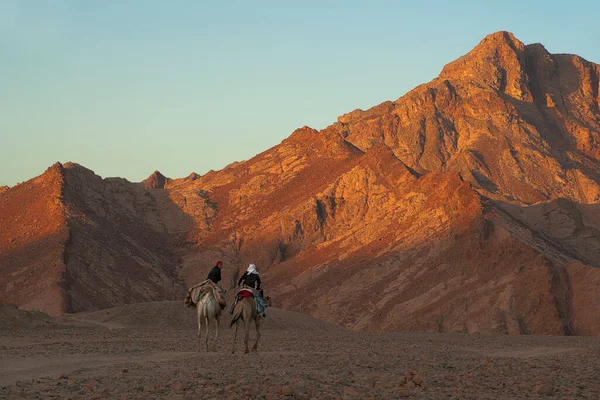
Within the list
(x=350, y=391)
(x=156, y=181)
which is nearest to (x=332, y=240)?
(x=156, y=181)

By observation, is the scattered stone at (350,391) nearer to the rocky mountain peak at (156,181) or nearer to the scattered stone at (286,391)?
the scattered stone at (286,391)

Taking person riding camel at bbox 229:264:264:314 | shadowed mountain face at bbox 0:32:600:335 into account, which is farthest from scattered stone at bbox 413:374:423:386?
shadowed mountain face at bbox 0:32:600:335

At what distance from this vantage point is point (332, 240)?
90688 millimetres

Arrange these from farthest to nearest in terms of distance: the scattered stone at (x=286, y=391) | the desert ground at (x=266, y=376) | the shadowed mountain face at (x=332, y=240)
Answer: the shadowed mountain face at (x=332, y=240), the desert ground at (x=266, y=376), the scattered stone at (x=286, y=391)

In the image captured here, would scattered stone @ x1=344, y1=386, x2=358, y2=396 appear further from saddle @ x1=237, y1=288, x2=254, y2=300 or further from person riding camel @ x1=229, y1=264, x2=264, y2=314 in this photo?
person riding camel @ x1=229, y1=264, x2=264, y2=314

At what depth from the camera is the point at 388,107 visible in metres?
191

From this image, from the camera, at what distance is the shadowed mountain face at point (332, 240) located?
65.8 m

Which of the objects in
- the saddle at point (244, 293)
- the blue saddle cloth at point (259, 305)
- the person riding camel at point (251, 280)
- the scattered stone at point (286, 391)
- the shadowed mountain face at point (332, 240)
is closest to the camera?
the scattered stone at point (286, 391)

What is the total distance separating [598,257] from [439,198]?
20.6 meters

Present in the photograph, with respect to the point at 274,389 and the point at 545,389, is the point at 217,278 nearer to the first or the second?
the point at 545,389

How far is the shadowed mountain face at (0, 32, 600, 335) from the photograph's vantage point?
6575 centimetres

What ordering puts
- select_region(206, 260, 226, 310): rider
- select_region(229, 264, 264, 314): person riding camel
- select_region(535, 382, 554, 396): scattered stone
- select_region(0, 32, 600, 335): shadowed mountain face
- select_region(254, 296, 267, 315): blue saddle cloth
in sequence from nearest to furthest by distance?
select_region(535, 382, 554, 396): scattered stone
select_region(229, 264, 264, 314): person riding camel
select_region(254, 296, 267, 315): blue saddle cloth
select_region(206, 260, 226, 310): rider
select_region(0, 32, 600, 335): shadowed mountain face

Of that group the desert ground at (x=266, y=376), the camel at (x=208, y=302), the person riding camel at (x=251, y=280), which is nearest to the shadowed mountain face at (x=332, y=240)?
the camel at (x=208, y=302)

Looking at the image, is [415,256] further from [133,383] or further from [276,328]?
[133,383]
